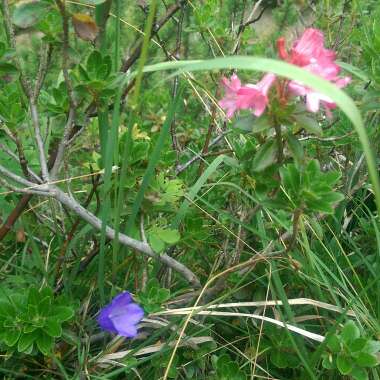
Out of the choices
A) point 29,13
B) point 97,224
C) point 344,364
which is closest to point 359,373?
point 344,364

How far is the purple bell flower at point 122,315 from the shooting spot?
3.93 feet

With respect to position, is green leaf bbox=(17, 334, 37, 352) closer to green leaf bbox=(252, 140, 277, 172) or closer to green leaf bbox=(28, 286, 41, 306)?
green leaf bbox=(28, 286, 41, 306)

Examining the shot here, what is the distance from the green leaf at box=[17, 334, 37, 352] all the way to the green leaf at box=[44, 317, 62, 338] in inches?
1.2

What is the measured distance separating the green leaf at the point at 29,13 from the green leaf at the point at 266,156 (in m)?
0.42

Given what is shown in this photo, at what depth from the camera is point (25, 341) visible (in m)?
1.21

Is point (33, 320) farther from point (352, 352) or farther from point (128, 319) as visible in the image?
point (352, 352)

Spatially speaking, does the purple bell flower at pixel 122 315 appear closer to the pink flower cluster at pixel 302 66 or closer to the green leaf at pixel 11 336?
the green leaf at pixel 11 336

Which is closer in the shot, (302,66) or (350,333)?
(302,66)

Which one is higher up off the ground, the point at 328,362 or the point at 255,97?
the point at 255,97

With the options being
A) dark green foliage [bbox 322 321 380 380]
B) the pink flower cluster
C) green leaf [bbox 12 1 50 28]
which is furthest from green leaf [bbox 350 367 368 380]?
green leaf [bbox 12 1 50 28]

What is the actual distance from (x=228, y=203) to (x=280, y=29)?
5.89 feet

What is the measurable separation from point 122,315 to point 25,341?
19 centimetres

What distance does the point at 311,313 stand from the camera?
1.47 meters

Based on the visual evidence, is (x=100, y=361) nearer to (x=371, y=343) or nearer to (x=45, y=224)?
(x=45, y=224)
